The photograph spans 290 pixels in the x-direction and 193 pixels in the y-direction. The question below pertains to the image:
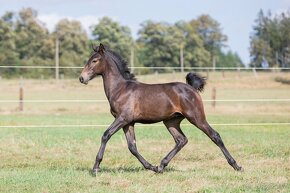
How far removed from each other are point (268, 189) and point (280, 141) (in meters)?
6.68

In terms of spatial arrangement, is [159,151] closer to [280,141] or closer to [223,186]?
[280,141]

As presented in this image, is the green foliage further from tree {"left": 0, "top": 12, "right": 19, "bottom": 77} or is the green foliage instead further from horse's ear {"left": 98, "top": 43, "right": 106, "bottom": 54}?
horse's ear {"left": 98, "top": 43, "right": 106, "bottom": 54}

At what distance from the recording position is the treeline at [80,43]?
58.9 meters

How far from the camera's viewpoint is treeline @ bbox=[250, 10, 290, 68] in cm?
6056

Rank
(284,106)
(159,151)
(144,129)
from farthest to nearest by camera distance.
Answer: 1. (284,106)
2. (144,129)
3. (159,151)

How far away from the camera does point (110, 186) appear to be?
7336 mm

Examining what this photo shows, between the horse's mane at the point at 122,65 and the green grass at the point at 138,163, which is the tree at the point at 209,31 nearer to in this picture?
the green grass at the point at 138,163

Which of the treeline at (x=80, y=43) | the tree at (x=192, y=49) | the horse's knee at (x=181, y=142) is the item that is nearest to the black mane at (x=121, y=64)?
the horse's knee at (x=181, y=142)

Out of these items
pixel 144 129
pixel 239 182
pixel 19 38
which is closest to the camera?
pixel 239 182

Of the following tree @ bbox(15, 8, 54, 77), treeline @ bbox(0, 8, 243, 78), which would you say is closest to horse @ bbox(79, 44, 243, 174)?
treeline @ bbox(0, 8, 243, 78)

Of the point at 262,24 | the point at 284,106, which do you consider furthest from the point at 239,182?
the point at 262,24

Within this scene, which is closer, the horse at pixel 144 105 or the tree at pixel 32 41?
the horse at pixel 144 105

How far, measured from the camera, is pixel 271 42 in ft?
235

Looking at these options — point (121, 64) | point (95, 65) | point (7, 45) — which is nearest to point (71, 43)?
point (7, 45)
